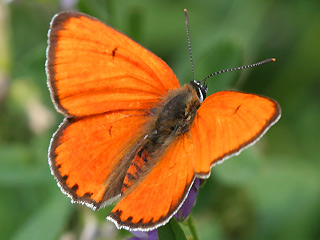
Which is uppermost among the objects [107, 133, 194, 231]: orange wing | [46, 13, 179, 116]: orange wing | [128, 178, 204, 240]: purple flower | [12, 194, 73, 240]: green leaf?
[46, 13, 179, 116]: orange wing

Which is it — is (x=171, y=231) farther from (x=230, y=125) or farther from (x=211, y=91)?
(x=211, y=91)

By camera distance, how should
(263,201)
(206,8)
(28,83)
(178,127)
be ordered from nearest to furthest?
1. (178,127)
2. (263,201)
3. (28,83)
4. (206,8)

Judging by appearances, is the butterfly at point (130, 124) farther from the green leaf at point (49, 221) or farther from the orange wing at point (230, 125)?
the green leaf at point (49, 221)

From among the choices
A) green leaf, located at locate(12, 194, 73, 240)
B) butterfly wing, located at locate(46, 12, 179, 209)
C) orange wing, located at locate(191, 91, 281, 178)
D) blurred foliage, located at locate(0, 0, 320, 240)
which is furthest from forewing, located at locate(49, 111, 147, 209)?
green leaf, located at locate(12, 194, 73, 240)

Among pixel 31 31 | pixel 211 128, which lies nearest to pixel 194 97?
pixel 211 128

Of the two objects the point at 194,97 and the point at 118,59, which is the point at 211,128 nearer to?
the point at 194,97

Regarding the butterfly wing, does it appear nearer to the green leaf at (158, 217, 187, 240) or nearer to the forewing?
the forewing

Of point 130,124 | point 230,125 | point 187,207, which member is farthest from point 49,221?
point 230,125
